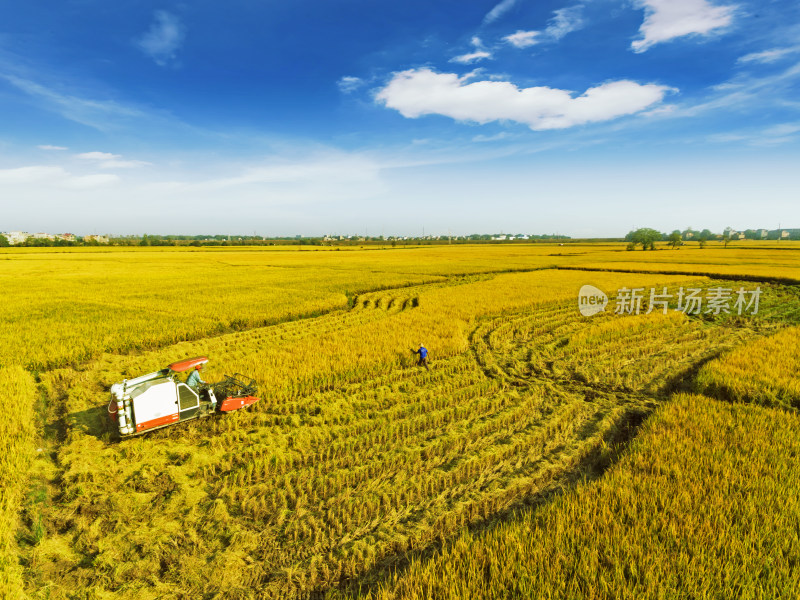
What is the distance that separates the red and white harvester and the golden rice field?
38 centimetres

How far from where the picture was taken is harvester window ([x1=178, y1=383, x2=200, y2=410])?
7.67 meters

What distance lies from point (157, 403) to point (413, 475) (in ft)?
17.4

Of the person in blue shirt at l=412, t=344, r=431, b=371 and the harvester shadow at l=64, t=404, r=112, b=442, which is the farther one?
the person in blue shirt at l=412, t=344, r=431, b=371

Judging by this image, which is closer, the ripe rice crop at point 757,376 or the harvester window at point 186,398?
the harvester window at point 186,398

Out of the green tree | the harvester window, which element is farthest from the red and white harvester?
the green tree

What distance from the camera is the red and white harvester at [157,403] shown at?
7.12 meters

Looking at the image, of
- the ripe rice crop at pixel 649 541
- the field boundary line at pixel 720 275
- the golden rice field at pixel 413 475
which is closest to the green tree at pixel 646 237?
the field boundary line at pixel 720 275

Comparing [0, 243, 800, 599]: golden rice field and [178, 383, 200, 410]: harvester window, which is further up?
[178, 383, 200, 410]: harvester window

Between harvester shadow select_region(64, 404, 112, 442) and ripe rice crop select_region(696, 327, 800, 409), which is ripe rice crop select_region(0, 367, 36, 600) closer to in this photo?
harvester shadow select_region(64, 404, 112, 442)

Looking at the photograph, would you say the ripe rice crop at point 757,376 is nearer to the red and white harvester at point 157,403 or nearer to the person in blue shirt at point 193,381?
the red and white harvester at point 157,403

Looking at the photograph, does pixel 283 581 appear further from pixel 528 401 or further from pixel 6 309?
pixel 6 309

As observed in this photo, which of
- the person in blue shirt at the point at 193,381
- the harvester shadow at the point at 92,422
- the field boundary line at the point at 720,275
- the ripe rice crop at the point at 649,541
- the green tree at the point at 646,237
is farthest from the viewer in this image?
the green tree at the point at 646,237

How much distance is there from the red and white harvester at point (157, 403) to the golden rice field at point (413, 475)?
0.38 metres

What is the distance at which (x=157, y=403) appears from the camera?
735 centimetres
